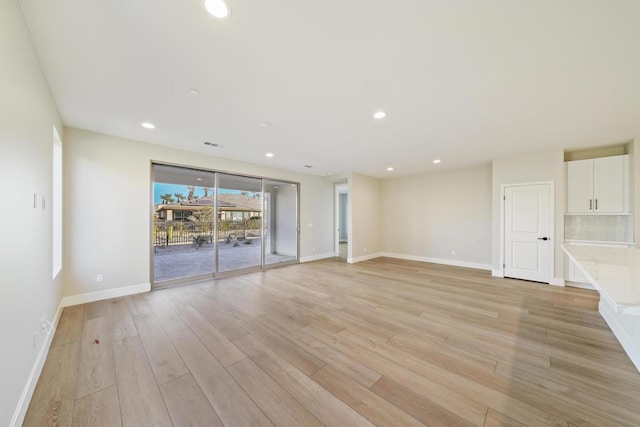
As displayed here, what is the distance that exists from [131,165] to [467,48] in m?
4.90

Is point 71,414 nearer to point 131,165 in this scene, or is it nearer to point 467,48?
point 131,165

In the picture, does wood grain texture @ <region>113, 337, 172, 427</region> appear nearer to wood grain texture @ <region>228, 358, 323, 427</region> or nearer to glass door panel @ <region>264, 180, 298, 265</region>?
wood grain texture @ <region>228, 358, 323, 427</region>

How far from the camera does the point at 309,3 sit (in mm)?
1452

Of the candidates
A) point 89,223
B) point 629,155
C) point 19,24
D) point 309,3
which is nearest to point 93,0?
point 19,24

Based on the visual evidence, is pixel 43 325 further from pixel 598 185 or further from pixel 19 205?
pixel 598 185

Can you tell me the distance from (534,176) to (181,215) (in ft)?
Answer: 23.7

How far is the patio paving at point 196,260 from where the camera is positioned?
4.85 metres

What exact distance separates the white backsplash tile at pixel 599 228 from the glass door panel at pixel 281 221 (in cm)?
603

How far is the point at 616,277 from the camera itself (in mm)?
1616

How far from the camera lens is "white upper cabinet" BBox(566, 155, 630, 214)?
3953 millimetres

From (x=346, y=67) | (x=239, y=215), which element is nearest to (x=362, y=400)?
(x=346, y=67)

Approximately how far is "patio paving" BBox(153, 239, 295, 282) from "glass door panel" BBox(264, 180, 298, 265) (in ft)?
0.64

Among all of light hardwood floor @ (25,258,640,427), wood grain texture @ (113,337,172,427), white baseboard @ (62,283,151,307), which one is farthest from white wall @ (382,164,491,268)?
wood grain texture @ (113,337,172,427)

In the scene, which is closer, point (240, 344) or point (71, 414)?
point (71, 414)
